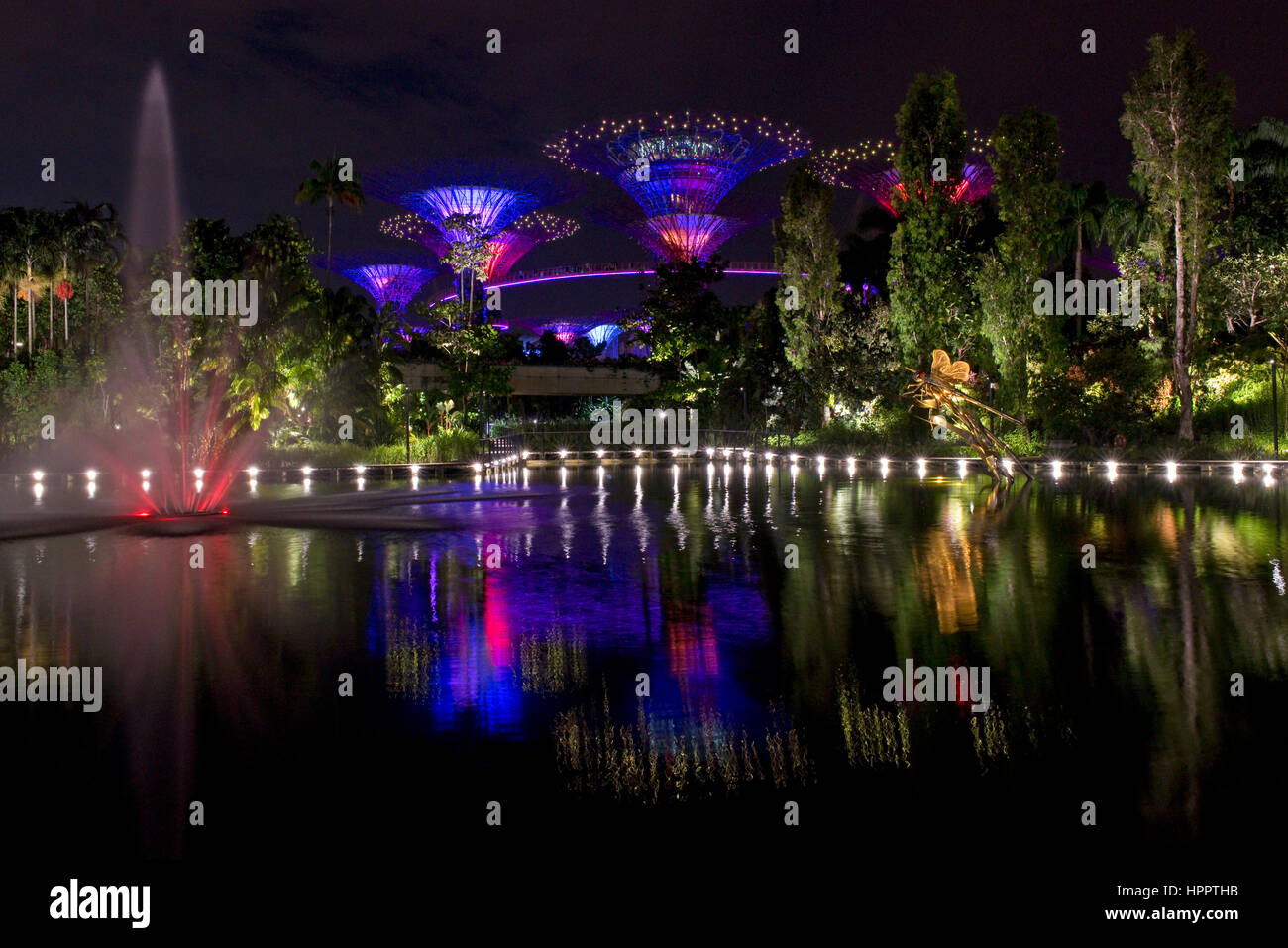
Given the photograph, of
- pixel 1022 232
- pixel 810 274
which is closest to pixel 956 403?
pixel 1022 232

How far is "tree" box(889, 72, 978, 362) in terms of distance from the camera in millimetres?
40375

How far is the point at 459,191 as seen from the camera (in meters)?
51.2

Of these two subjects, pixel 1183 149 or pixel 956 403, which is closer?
pixel 956 403

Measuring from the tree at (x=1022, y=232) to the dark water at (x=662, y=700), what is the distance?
75.1 ft

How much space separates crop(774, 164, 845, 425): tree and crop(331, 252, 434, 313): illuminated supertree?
1202 inches

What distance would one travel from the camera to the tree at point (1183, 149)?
3334 centimetres

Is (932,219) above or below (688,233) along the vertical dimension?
below

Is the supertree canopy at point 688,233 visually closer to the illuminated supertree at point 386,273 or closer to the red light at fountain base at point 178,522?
the illuminated supertree at point 386,273

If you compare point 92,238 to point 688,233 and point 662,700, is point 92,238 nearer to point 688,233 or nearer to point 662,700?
point 688,233

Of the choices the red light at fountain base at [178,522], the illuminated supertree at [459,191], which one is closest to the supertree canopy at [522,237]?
the illuminated supertree at [459,191]

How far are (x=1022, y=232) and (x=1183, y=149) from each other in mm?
5515

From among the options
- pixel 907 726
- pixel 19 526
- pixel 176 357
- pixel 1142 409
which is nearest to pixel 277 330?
pixel 176 357
